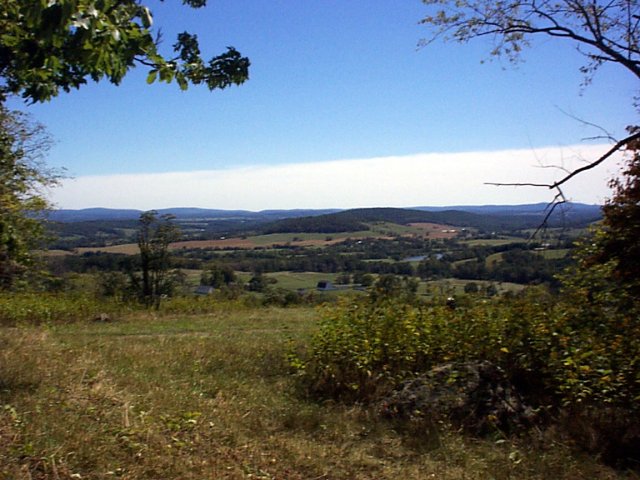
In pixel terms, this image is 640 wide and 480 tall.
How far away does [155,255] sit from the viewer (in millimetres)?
17109

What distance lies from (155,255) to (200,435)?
13311mm

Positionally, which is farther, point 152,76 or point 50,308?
point 50,308

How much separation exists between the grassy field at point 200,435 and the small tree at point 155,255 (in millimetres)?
9480

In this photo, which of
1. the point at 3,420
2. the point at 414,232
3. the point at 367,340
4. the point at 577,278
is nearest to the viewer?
the point at 3,420

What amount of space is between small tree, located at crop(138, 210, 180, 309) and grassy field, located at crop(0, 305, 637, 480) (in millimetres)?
9480

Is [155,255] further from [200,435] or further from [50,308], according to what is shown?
[200,435]

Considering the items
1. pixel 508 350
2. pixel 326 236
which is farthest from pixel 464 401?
pixel 326 236

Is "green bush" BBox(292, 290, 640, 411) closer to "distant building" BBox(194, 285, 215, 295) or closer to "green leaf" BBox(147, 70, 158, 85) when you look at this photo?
"green leaf" BBox(147, 70, 158, 85)

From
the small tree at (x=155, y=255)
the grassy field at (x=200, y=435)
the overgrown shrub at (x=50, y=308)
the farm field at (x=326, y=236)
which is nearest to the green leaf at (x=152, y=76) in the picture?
the grassy field at (x=200, y=435)

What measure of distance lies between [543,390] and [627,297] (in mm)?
1559

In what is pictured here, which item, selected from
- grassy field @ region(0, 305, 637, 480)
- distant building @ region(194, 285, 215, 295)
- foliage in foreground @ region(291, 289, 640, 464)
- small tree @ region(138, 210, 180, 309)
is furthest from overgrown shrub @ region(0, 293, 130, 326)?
foliage in foreground @ region(291, 289, 640, 464)

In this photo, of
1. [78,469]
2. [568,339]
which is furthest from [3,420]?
A: [568,339]

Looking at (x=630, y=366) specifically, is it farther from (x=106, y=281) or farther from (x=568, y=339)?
(x=106, y=281)

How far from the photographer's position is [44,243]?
60.4ft
